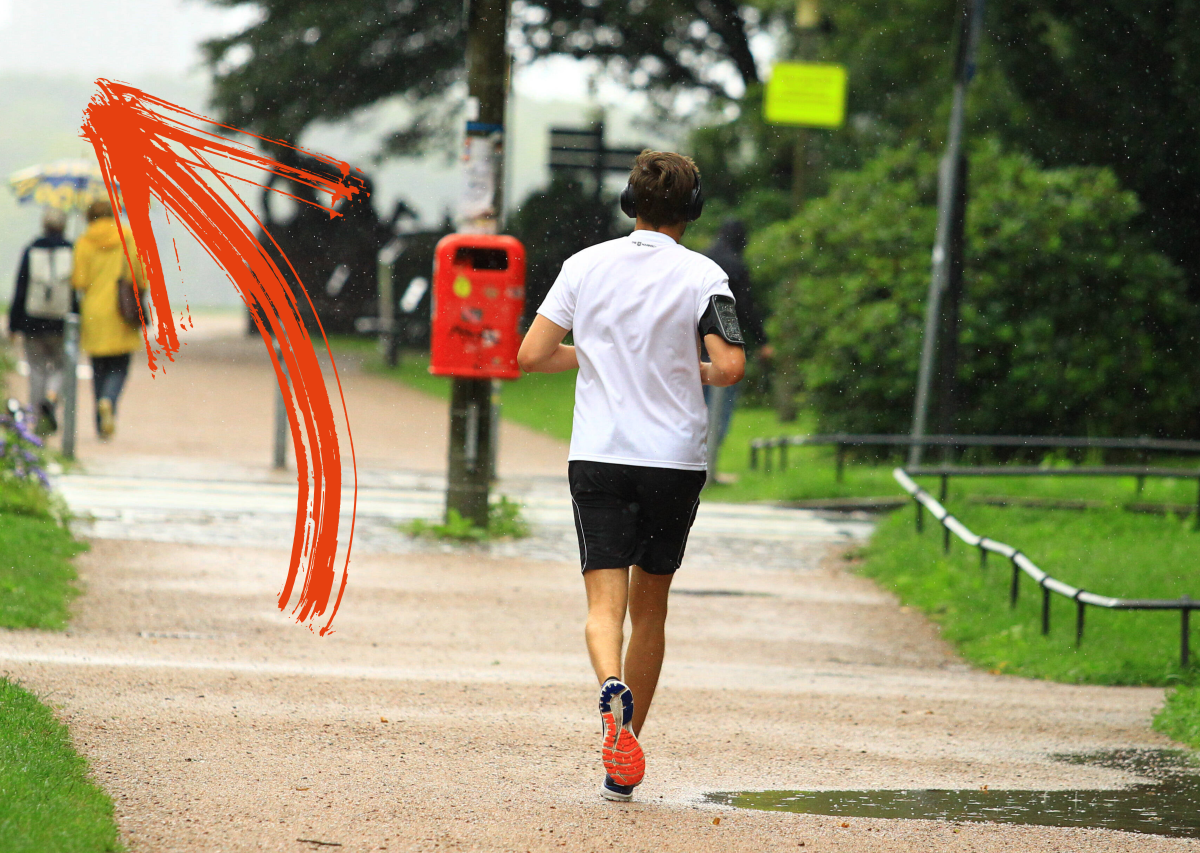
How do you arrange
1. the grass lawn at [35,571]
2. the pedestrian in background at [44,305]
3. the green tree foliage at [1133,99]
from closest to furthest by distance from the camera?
the grass lawn at [35,571] < the pedestrian in background at [44,305] < the green tree foliage at [1133,99]

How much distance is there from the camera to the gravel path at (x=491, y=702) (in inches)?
163

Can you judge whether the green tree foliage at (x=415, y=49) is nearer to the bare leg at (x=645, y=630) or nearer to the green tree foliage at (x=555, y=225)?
the green tree foliage at (x=555, y=225)

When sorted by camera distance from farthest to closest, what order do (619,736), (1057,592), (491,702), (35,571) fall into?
(35,571) < (1057,592) < (491,702) < (619,736)

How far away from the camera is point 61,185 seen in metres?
13.1

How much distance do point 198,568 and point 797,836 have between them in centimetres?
524

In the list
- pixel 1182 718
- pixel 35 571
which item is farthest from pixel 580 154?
pixel 1182 718

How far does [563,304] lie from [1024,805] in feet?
6.79

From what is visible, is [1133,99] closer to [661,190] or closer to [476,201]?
[476,201]

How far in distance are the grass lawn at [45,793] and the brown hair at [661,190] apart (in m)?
2.15

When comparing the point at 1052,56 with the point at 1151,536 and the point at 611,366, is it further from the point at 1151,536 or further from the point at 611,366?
the point at 611,366

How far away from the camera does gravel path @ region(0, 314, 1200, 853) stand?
4.13 m

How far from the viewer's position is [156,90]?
4.86 meters

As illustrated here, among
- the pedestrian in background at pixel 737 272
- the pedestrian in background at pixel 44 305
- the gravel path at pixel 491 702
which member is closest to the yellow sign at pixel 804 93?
the pedestrian in background at pixel 737 272

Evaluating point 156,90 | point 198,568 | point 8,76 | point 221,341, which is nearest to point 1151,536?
point 198,568
